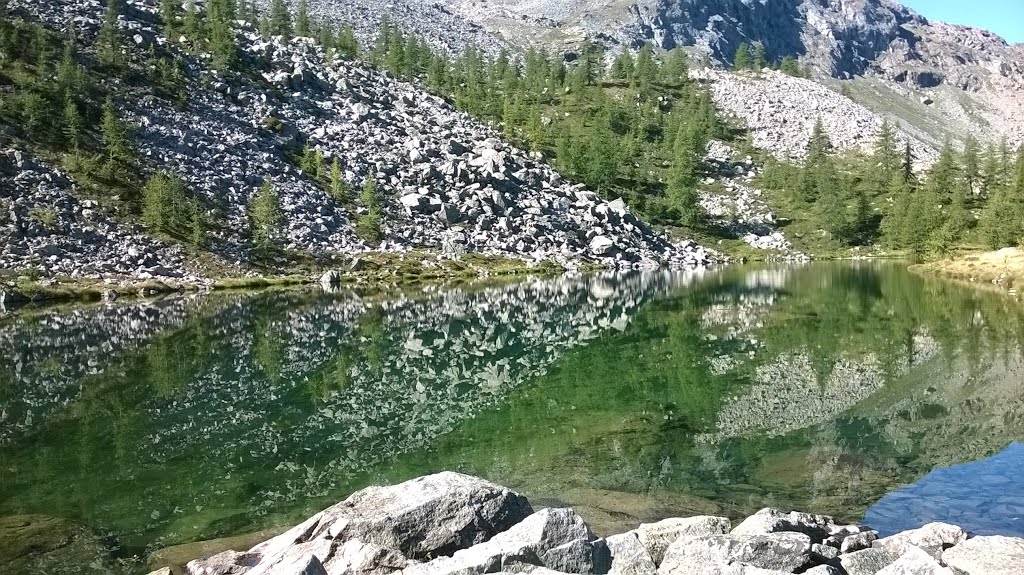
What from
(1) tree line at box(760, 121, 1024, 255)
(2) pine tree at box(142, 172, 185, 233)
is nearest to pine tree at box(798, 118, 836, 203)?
(1) tree line at box(760, 121, 1024, 255)

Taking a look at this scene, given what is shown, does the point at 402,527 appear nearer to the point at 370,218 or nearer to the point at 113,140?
the point at 370,218

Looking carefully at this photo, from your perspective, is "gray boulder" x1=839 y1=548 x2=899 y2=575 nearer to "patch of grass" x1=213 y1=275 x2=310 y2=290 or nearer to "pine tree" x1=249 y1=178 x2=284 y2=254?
"patch of grass" x1=213 y1=275 x2=310 y2=290

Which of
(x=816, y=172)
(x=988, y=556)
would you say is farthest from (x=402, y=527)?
(x=816, y=172)

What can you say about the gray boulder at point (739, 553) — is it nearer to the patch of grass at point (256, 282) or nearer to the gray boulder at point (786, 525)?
the gray boulder at point (786, 525)

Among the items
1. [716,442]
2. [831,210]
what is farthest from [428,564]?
[831,210]

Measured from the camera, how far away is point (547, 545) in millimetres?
10141

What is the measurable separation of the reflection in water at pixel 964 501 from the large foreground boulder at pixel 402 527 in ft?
31.0

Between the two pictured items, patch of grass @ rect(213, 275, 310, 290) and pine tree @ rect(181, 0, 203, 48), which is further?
pine tree @ rect(181, 0, 203, 48)

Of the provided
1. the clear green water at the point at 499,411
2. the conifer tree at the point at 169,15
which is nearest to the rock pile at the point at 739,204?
the clear green water at the point at 499,411

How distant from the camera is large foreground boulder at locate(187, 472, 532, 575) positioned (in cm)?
1098

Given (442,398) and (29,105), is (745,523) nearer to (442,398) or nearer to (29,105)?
(442,398)

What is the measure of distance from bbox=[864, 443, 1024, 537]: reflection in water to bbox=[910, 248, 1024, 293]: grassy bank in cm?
6044

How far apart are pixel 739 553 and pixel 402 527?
5627mm

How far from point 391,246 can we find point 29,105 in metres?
52.5
